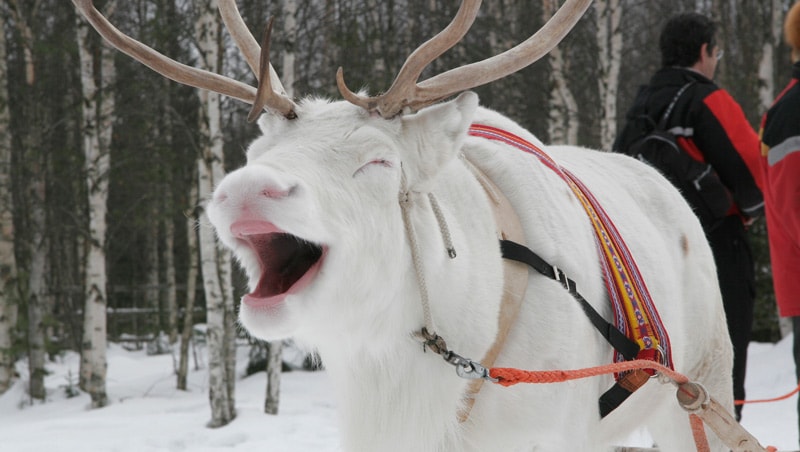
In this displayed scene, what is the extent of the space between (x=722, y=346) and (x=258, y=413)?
5.57 metres

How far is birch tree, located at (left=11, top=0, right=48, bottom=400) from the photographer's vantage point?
10055mm

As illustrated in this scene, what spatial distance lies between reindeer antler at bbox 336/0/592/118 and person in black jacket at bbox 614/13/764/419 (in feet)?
6.29

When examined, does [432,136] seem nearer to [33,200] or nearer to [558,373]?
[558,373]

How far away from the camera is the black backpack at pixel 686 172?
3.49 m

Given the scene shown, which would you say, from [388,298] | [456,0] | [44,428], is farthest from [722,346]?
[456,0]

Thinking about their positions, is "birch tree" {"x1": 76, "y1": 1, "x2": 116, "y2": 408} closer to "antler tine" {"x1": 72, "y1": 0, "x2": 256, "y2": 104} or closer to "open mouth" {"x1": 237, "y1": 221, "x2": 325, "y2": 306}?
"antler tine" {"x1": 72, "y1": 0, "x2": 256, "y2": 104}

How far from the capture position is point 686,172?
140 inches

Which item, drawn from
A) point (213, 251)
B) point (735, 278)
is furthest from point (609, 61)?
point (735, 278)

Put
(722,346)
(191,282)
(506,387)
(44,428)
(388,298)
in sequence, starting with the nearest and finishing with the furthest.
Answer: (388,298) < (506,387) < (722,346) < (44,428) < (191,282)

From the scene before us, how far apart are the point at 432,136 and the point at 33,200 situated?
1078cm

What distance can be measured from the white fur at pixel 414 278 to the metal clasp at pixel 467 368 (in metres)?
0.06

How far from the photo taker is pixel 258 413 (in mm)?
7629

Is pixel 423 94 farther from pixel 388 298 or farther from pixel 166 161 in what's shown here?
pixel 166 161

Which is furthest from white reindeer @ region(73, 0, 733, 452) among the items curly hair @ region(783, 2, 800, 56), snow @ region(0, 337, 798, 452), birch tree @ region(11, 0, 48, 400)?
birch tree @ region(11, 0, 48, 400)
